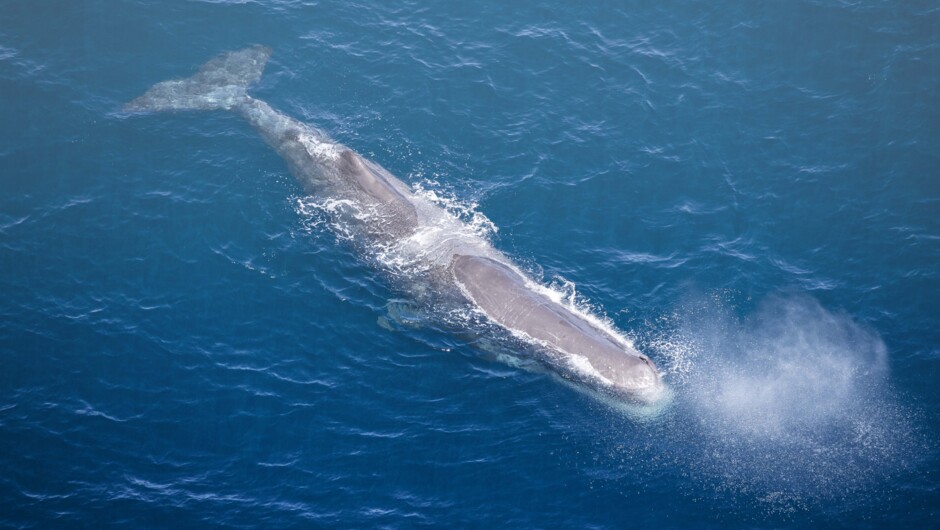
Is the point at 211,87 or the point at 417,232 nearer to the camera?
the point at 417,232

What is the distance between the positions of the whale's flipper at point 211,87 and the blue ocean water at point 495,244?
89 centimetres

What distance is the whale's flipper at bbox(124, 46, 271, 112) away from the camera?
43719 millimetres

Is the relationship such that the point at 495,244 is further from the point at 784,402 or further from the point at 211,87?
the point at 211,87

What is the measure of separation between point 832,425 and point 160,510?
30.3 m

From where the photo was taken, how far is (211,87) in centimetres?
4475

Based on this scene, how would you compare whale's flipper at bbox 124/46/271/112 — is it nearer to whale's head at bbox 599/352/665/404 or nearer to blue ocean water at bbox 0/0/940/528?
blue ocean water at bbox 0/0/940/528

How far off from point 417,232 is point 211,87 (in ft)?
56.2

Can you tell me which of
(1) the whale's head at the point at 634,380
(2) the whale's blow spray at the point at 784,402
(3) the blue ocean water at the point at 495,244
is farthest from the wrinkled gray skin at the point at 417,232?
(2) the whale's blow spray at the point at 784,402

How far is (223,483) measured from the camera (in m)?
31.2

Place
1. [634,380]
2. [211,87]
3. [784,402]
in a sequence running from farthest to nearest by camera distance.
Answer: [211,87] → [784,402] → [634,380]

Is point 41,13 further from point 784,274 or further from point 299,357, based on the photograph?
point 784,274

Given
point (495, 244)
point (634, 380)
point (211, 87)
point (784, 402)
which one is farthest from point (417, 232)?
point (784, 402)

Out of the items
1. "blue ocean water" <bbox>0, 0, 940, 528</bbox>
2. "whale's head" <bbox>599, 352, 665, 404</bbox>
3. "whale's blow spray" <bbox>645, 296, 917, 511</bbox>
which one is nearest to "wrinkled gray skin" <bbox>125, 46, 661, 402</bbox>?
"whale's head" <bbox>599, 352, 665, 404</bbox>

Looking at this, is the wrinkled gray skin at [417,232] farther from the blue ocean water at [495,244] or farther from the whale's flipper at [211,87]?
the blue ocean water at [495,244]
